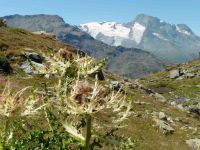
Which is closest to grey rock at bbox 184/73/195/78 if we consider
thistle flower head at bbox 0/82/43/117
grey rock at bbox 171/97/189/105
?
grey rock at bbox 171/97/189/105

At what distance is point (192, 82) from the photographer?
140 metres

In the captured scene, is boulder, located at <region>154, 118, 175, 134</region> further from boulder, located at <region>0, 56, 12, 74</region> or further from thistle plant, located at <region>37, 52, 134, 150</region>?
thistle plant, located at <region>37, 52, 134, 150</region>

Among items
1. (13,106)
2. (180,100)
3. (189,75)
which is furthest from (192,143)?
(189,75)

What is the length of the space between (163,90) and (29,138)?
12496 centimetres

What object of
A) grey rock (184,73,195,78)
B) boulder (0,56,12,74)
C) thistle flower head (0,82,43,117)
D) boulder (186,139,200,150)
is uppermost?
thistle flower head (0,82,43,117)

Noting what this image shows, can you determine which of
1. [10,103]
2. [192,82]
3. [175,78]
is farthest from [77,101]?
[175,78]

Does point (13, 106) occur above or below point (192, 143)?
above

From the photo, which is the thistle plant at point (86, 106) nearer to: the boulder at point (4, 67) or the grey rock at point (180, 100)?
the boulder at point (4, 67)

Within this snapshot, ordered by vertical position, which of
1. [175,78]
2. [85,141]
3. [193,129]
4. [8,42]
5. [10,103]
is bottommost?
[175,78]

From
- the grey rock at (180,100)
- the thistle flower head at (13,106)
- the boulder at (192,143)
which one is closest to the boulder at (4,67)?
the boulder at (192,143)

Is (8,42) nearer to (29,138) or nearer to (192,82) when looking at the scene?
(29,138)

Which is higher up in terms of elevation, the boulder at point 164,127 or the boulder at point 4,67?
the boulder at point 4,67

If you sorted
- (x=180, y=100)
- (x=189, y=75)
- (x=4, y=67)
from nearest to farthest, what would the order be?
(x=4, y=67)
(x=180, y=100)
(x=189, y=75)

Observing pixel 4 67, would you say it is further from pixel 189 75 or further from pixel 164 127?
pixel 189 75
